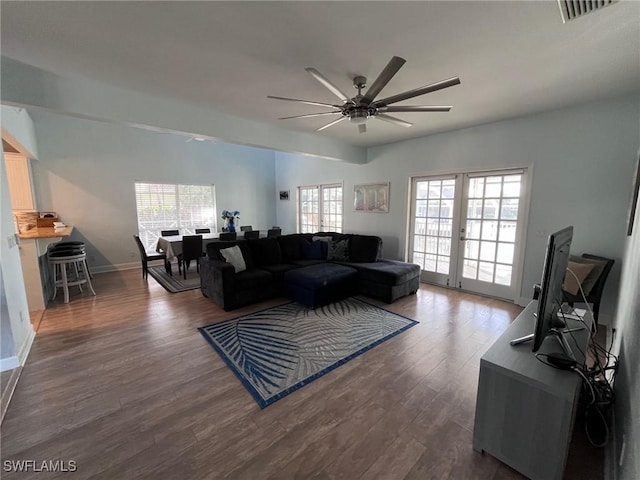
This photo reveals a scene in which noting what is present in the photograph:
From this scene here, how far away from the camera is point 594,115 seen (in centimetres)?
307

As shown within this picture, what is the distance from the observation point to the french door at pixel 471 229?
151 inches

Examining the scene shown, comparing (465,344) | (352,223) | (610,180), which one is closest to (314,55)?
(465,344)

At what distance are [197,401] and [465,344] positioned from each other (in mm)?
2538

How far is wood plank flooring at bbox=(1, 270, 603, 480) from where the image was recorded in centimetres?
148

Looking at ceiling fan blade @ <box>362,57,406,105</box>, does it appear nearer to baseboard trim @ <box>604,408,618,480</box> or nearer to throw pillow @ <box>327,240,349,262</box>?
baseboard trim @ <box>604,408,618,480</box>

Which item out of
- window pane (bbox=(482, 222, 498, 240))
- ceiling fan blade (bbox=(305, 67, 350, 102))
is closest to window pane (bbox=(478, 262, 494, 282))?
window pane (bbox=(482, 222, 498, 240))

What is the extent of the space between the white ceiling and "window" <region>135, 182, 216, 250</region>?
3.89 m

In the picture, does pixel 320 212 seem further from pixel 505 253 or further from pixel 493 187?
pixel 505 253

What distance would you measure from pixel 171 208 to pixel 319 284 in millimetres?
4822

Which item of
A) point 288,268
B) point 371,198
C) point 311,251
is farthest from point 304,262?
point 371,198

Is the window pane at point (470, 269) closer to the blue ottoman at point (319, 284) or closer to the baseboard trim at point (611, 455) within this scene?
the blue ottoman at point (319, 284)

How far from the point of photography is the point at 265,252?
173 inches

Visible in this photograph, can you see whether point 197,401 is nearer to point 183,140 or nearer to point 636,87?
point 636,87

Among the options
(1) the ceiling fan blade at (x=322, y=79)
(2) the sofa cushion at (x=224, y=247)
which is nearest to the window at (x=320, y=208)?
(2) the sofa cushion at (x=224, y=247)
